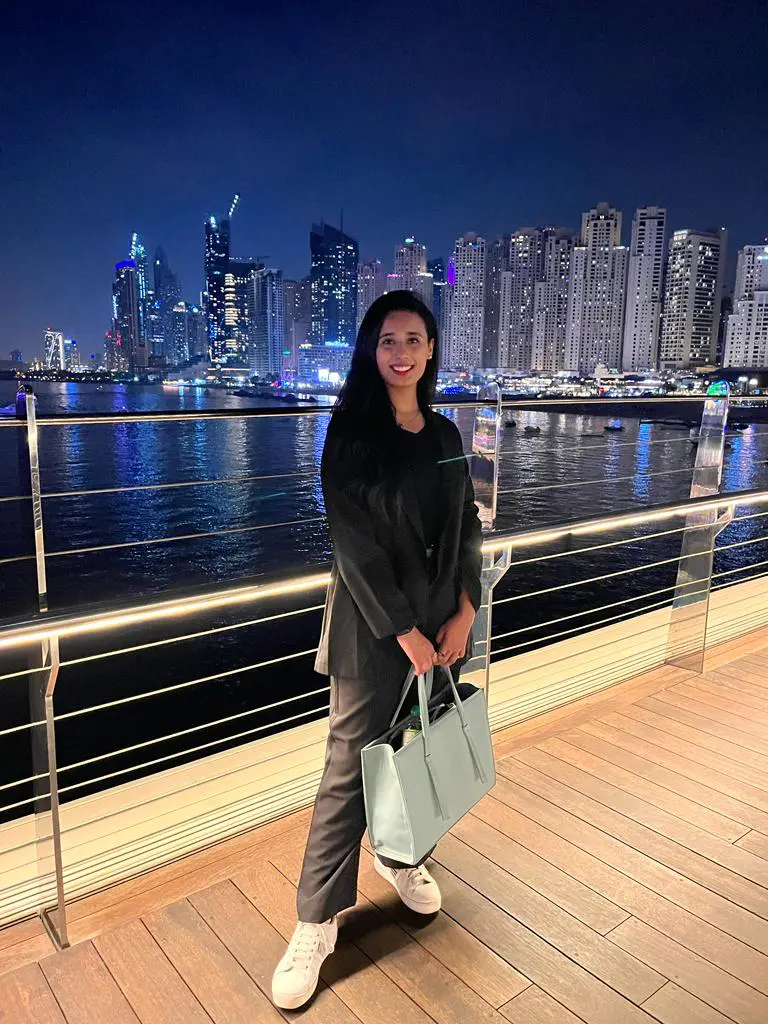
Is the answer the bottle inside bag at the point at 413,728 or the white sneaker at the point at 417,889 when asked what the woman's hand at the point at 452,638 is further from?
the white sneaker at the point at 417,889

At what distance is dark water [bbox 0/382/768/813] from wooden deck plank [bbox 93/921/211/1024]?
1.70ft

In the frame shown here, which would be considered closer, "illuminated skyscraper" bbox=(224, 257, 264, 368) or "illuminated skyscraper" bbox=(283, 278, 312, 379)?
"illuminated skyscraper" bbox=(283, 278, 312, 379)

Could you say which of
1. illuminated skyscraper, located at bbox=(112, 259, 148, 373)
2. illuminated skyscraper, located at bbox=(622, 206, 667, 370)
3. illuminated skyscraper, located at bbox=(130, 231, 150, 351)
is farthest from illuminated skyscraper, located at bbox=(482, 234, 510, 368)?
illuminated skyscraper, located at bbox=(130, 231, 150, 351)

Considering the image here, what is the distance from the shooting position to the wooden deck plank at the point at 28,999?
1.19 m

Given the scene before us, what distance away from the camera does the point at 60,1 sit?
161ft

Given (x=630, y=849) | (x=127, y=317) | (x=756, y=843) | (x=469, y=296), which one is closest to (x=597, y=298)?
(x=469, y=296)

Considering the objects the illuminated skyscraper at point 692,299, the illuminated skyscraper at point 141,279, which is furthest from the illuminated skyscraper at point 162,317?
the illuminated skyscraper at point 692,299

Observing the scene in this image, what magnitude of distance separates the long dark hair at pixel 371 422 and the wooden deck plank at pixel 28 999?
101 cm

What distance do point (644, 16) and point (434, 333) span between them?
11428mm

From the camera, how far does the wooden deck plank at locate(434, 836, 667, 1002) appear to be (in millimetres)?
1312

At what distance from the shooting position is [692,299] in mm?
73500

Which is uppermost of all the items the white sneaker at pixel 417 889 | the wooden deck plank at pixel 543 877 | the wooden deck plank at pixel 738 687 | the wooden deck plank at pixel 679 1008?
the white sneaker at pixel 417 889

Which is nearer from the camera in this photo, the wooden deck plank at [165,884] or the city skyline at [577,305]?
the wooden deck plank at [165,884]

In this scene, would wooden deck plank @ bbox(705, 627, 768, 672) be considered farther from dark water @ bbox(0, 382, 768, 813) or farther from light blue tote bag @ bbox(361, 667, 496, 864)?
light blue tote bag @ bbox(361, 667, 496, 864)
